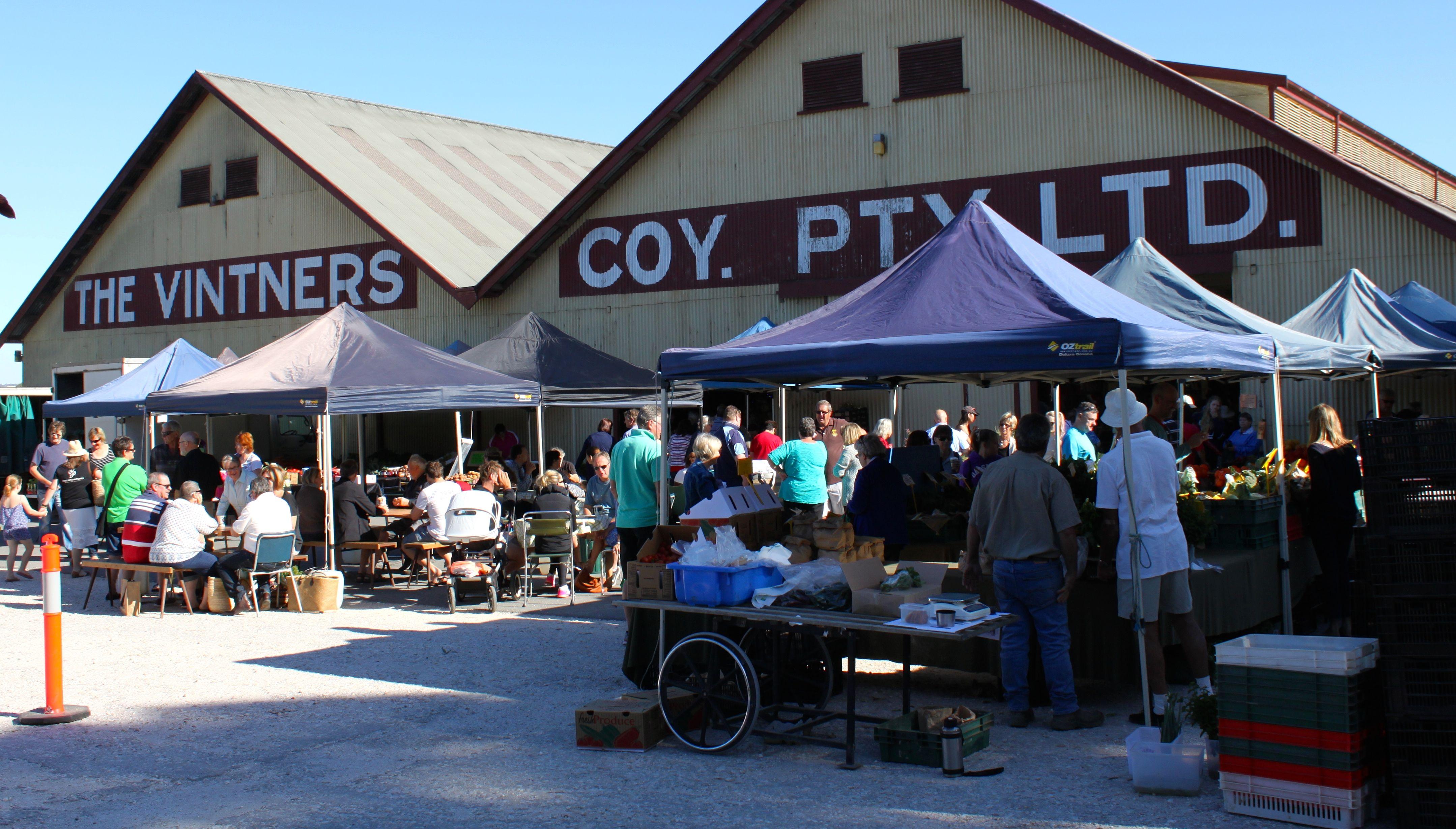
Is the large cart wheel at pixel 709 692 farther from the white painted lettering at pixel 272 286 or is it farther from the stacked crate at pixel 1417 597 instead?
the white painted lettering at pixel 272 286

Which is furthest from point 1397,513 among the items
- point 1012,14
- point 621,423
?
point 621,423

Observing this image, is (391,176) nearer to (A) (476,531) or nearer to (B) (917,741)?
(A) (476,531)

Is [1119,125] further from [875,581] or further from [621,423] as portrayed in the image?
[875,581]

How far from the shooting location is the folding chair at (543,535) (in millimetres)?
11828

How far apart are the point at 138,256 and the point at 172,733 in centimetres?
2294

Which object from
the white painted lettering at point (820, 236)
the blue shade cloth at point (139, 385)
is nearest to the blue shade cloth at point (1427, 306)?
the white painted lettering at point (820, 236)

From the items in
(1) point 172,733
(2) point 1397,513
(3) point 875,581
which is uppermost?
(2) point 1397,513

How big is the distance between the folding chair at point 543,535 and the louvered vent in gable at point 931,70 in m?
9.27

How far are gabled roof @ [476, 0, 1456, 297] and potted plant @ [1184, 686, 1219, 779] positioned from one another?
11.3m

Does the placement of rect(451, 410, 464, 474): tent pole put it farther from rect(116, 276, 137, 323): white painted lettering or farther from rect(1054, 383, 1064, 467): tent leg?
rect(116, 276, 137, 323): white painted lettering

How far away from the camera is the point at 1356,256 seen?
15.2m

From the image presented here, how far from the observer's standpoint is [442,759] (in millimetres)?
6492

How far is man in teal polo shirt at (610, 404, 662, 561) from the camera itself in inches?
403

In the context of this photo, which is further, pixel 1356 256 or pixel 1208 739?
pixel 1356 256
